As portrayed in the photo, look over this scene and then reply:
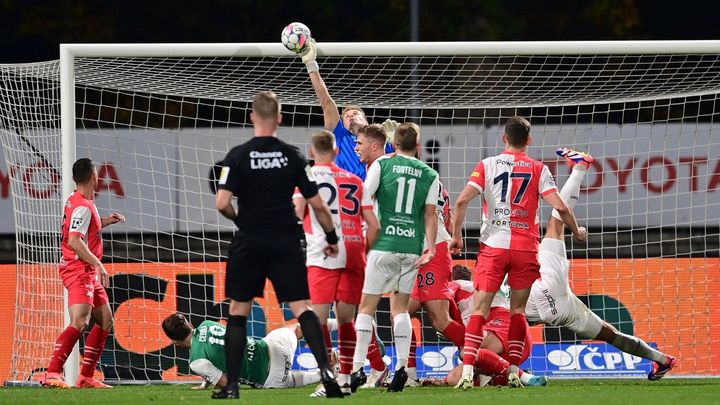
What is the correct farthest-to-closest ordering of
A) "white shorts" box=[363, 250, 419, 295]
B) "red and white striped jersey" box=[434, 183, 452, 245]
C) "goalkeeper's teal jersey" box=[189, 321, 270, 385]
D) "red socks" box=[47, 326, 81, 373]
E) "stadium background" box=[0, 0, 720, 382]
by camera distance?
"stadium background" box=[0, 0, 720, 382] < "red socks" box=[47, 326, 81, 373] < "red and white striped jersey" box=[434, 183, 452, 245] < "goalkeeper's teal jersey" box=[189, 321, 270, 385] < "white shorts" box=[363, 250, 419, 295]

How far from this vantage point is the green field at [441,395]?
369 inches

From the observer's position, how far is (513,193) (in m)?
11.1

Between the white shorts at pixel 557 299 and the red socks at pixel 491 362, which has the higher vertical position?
the white shorts at pixel 557 299

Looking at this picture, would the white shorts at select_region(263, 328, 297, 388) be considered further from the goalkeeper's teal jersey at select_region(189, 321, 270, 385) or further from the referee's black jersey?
the referee's black jersey

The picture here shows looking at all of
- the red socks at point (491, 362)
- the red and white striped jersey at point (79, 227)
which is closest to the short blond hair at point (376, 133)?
the red socks at point (491, 362)

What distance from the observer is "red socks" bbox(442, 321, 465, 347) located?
1148 centimetres

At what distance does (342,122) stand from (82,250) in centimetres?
235

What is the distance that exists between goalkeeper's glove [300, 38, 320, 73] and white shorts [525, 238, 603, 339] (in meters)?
2.46

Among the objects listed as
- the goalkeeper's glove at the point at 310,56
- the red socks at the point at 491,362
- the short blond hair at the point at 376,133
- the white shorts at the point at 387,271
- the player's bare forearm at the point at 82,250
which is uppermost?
the goalkeeper's glove at the point at 310,56

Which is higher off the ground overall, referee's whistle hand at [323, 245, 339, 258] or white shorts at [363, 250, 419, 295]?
referee's whistle hand at [323, 245, 339, 258]

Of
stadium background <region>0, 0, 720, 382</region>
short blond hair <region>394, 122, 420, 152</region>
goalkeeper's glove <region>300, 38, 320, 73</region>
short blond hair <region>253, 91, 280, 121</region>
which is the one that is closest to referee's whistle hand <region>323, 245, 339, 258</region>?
short blond hair <region>253, 91, 280, 121</region>

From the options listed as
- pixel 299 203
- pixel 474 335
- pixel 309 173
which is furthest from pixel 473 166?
pixel 309 173

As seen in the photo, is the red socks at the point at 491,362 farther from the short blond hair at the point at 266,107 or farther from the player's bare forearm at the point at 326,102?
the short blond hair at the point at 266,107

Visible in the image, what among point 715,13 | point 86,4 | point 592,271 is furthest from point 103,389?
point 715,13
